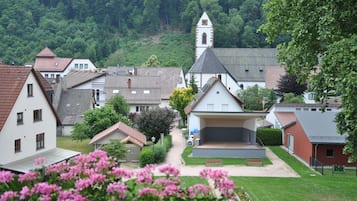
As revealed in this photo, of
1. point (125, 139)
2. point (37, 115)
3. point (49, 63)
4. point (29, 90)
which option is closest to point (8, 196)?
point (29, 90)

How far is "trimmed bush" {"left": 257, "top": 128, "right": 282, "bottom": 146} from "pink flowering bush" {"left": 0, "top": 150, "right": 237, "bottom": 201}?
107ft

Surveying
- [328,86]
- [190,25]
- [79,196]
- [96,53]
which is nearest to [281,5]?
[328,86]

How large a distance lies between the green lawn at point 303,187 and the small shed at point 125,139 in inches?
340

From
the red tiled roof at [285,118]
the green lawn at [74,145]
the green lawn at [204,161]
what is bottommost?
the green lawn at [204,161]

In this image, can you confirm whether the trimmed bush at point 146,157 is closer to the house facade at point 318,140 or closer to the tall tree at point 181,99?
the house facade at point 318,140

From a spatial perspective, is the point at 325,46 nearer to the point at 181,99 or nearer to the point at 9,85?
the point at 9,85

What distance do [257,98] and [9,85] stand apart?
35975 millimetres

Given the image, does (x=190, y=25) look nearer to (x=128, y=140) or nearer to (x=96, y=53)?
(x=96, y=53)

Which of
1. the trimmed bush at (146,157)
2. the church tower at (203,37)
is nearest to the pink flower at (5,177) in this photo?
the trimmed bush at (146,157)

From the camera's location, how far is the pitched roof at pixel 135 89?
5209 centimetres

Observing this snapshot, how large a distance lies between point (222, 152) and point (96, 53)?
70.5 meters

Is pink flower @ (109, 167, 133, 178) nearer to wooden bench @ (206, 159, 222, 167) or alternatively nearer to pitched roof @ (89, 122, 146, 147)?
wooden bench @ (206, 159, 222, 167)

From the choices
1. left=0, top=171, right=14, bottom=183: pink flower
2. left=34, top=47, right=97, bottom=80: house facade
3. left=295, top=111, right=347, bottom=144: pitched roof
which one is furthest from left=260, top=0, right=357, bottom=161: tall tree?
left=34, top=47, right=97, bottom=80: house facade

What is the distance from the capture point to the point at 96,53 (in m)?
101
